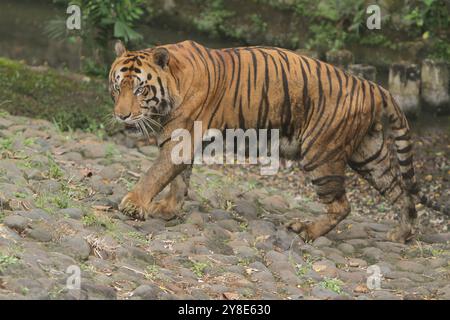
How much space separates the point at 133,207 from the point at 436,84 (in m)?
4.64

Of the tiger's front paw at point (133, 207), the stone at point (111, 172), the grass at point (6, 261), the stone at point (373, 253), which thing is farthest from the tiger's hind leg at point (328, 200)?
the grass at point (6, 261)

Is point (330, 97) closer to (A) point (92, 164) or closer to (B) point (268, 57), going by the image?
(B) point (268, 57)

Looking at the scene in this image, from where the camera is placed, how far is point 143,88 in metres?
6.63

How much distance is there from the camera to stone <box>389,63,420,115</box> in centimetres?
999

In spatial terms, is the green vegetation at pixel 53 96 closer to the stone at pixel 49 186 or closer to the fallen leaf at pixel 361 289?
the stone at pixel 49 186

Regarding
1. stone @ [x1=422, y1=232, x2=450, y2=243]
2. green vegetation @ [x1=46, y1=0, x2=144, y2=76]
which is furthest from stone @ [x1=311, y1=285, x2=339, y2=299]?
green vegetation @ [x1=46, y1=0, x2=144, y2=76]

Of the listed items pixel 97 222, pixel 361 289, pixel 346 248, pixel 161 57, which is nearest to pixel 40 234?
pixel 97 222

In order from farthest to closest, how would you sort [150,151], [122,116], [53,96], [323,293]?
[53,96] < [150,151] < [122,116] < [323,293]

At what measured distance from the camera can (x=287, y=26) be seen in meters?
12.0

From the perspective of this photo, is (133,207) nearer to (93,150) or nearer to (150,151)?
(93,150)

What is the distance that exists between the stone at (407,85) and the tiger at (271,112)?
276 cm

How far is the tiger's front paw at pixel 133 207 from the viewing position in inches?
260

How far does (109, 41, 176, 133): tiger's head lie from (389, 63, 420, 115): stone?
3.97 metres
